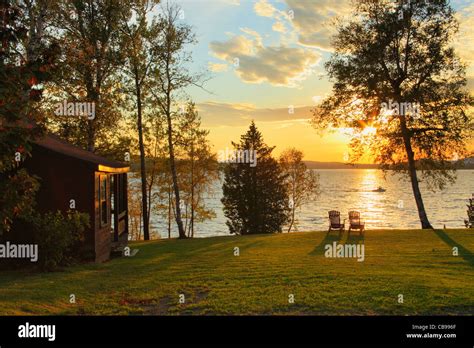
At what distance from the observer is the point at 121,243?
2142 cm

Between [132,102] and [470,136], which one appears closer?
[470,136]

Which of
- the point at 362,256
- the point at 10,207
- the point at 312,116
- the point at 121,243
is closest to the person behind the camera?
the point at 10,207

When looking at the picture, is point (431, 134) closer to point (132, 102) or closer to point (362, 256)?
point (362, 256)

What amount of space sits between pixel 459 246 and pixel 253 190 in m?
31.3

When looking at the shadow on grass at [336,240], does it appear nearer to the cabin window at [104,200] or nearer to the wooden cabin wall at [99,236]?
the wooden cabin wall at [99,236]

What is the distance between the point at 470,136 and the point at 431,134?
2.34 m

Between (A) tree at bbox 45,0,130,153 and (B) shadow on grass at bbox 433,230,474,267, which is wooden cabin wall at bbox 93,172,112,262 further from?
(B) shadow on grass at bbox 433,230,474,267

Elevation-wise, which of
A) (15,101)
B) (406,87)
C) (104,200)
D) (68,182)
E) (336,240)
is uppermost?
(406,87)

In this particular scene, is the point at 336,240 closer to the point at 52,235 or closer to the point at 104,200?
the point at 104,200

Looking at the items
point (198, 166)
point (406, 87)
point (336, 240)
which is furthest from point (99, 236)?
point (198, 166)

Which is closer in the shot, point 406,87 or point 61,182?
point 61,182

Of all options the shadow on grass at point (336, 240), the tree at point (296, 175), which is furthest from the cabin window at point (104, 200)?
the tree at point (296, 175)

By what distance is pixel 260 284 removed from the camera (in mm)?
11695
